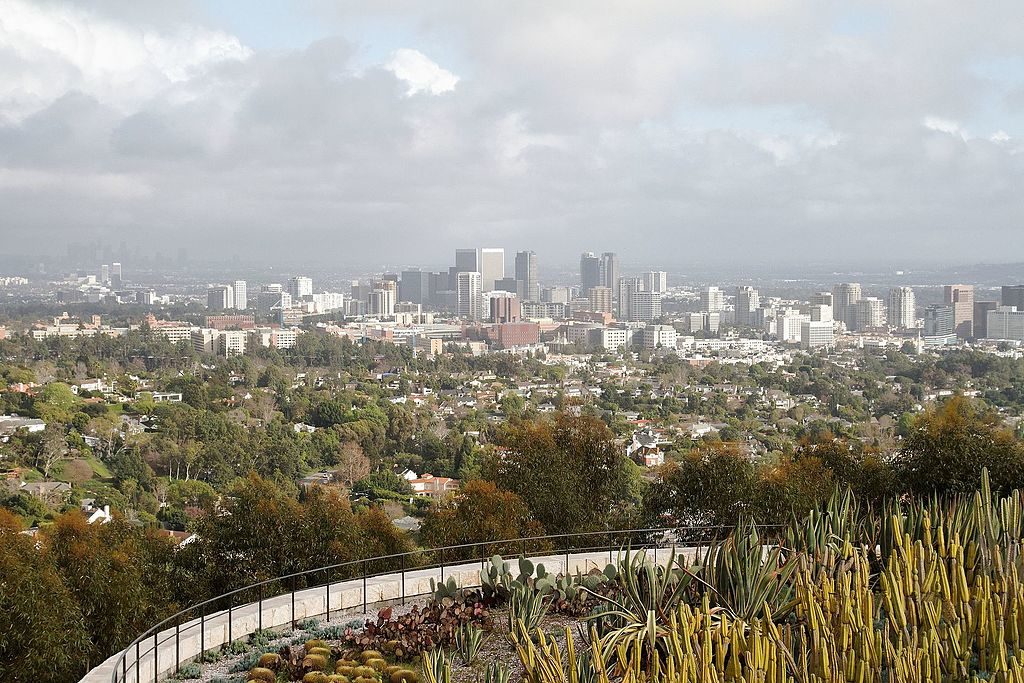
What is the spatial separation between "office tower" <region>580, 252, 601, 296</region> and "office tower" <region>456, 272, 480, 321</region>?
34.9 ft

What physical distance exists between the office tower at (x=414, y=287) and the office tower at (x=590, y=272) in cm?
1505

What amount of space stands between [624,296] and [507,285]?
44.2ft

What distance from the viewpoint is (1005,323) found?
201 ft

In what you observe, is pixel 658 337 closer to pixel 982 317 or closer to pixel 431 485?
pixel 982 317

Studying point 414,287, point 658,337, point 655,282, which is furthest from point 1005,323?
point 414,287

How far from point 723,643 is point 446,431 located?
28.1 metres

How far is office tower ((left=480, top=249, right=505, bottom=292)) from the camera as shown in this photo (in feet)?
350

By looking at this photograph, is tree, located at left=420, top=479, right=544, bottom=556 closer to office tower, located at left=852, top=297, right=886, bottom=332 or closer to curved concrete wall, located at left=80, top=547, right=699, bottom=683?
curved concrete wall, located at left=80, top=547, right=699, bottom=683

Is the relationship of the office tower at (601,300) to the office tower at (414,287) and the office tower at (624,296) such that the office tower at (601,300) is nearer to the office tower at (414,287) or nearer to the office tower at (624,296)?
the office tower at (624,296)

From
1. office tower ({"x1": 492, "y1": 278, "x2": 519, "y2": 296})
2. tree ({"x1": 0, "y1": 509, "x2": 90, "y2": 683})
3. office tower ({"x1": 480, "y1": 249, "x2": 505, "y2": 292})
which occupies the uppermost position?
office tower ({"x1": 480, "y1": 249, "x2": 505, "y2": 292})

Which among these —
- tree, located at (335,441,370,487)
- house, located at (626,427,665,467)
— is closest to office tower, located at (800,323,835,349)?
house, located at (626,427,665,467)

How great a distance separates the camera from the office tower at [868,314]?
74.5 meters

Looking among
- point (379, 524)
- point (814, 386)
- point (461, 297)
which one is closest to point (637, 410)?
point (814, 386)

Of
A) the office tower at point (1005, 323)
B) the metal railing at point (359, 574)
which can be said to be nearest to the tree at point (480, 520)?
the metal railing at point (359, 574)
